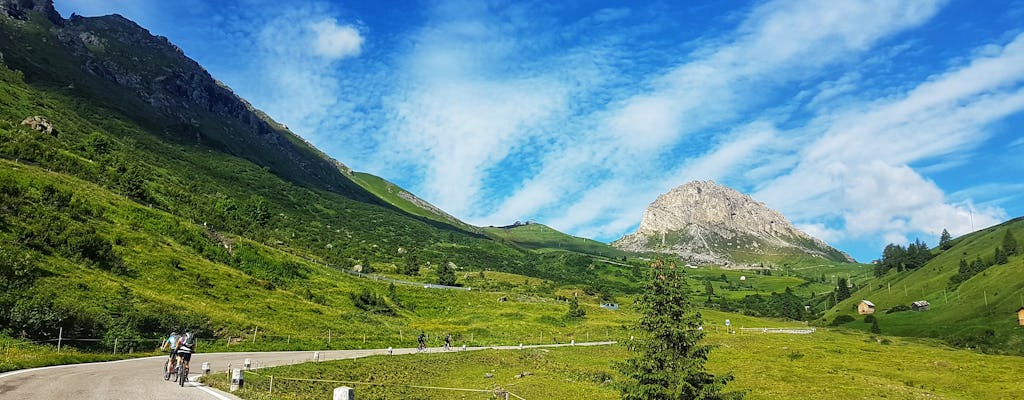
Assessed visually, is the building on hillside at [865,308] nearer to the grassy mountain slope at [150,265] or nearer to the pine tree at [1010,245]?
the pine tree at [1010,245]

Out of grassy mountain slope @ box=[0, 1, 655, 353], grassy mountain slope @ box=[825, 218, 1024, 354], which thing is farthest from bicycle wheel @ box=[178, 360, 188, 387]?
grassy mountain slope @ box=[825, 218, 1024, 354]

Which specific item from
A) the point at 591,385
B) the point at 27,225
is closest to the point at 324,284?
the point at 27,225

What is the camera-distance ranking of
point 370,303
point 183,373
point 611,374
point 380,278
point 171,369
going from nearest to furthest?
point 183,373
point 171,369
point 611,374
point 370,303
point 380,278

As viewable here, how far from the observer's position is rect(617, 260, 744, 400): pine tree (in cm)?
2716

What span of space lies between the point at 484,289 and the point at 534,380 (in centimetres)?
9088

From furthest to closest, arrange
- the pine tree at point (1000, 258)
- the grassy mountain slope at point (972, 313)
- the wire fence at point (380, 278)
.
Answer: the pine tree at point (1000, 258) → the grassy mountain slope at point (972, 313) → the wire fence at point (380, 278)

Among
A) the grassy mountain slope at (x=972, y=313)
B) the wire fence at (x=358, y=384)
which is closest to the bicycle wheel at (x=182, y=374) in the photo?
the wire fence at (x=358, y=384)

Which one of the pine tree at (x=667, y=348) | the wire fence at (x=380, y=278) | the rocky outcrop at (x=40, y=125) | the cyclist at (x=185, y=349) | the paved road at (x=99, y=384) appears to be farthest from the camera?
the wire fence at (x=380, y=278)

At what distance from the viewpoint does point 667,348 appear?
28.1 meters

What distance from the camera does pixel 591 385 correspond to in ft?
153

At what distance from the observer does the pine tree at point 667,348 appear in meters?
27.2

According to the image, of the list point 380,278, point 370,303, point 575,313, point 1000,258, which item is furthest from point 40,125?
point 1000,258

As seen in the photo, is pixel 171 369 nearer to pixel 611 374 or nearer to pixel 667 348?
pixel 667 348

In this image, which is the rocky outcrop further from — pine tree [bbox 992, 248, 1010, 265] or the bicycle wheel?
pine tree [bbox 992, 248, 1010, 265]
